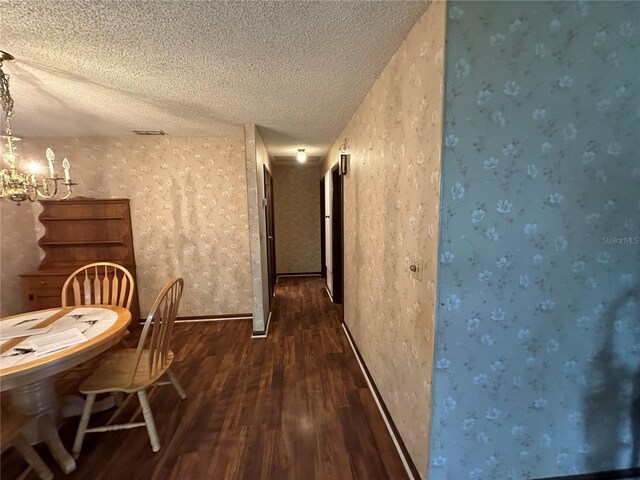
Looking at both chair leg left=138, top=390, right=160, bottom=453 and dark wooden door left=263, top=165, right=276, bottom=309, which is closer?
chair leg left=138, top=390, right=160, bottom=453

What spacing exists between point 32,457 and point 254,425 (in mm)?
1108

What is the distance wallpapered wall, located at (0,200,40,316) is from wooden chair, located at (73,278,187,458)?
87.4 inches

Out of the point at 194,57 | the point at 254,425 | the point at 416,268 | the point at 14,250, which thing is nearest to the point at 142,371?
the point at 254,425

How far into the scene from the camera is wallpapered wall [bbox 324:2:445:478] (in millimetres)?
1176

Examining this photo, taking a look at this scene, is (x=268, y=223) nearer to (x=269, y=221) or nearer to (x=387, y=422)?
(x=269, y=221)

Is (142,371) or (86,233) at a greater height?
(86,233)

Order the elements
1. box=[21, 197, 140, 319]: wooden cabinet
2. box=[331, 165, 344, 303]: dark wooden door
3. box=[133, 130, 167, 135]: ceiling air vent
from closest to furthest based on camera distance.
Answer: box=[133, 130, 167, 135]: ceiling air vent < box=[21, 197, 140, 319]: wooden cabinet < box=[331, 165, 344, 303]: dark wooden door

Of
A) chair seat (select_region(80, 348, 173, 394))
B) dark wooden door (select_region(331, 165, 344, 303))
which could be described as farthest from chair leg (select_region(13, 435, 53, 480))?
dark wooden door (select_region(331, 165, 344, 303))

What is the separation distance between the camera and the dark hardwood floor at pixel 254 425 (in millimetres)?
1479

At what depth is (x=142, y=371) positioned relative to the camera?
5.57 feet

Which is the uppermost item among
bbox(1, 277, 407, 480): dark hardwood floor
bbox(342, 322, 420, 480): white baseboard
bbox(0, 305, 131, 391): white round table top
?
bbox(0, 305, 131, 391): white round table top

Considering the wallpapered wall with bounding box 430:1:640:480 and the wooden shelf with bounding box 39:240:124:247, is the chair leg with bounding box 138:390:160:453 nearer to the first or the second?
the wallpapered wall with bounding box 430:1:640:480

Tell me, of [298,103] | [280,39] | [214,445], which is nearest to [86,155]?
[298,103]

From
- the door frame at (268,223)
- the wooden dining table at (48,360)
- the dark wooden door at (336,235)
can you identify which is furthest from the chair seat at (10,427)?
the dark wooden door at (336,235)
